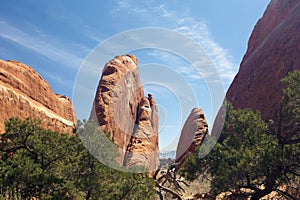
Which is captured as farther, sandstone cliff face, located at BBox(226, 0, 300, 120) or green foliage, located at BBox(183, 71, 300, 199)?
sandstone cliff face, located at BBox(226, 0, 300, 120)

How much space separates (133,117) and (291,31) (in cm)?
2099

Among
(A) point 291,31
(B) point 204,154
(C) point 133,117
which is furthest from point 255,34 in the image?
(B) point 204,154

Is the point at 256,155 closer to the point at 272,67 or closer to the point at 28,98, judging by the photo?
the point at 28,98

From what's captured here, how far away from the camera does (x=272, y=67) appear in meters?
27.6

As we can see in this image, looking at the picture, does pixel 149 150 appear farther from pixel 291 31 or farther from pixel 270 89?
pixel 291 31

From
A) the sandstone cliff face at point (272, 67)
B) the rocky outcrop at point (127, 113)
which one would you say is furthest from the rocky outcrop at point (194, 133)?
the sandstone cliff face at point (272, 67)

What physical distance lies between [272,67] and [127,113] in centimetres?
1747

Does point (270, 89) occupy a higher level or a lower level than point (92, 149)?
higher

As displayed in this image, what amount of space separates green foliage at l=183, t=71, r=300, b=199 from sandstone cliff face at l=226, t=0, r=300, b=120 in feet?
51.0

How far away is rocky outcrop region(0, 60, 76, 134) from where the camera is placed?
1808 centimetres

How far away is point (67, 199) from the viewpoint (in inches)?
369

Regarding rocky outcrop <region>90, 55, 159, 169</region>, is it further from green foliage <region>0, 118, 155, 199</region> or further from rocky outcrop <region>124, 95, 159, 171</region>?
green foliage <region>0, 118, 155, 199</region>

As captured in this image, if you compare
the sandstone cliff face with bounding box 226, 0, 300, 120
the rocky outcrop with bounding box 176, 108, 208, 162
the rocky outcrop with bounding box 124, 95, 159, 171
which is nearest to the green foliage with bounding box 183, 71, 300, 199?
the sandstone cliff face with bounding box 226, 0, 300, 120

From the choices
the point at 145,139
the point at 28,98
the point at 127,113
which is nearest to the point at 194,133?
the point at 145,139
